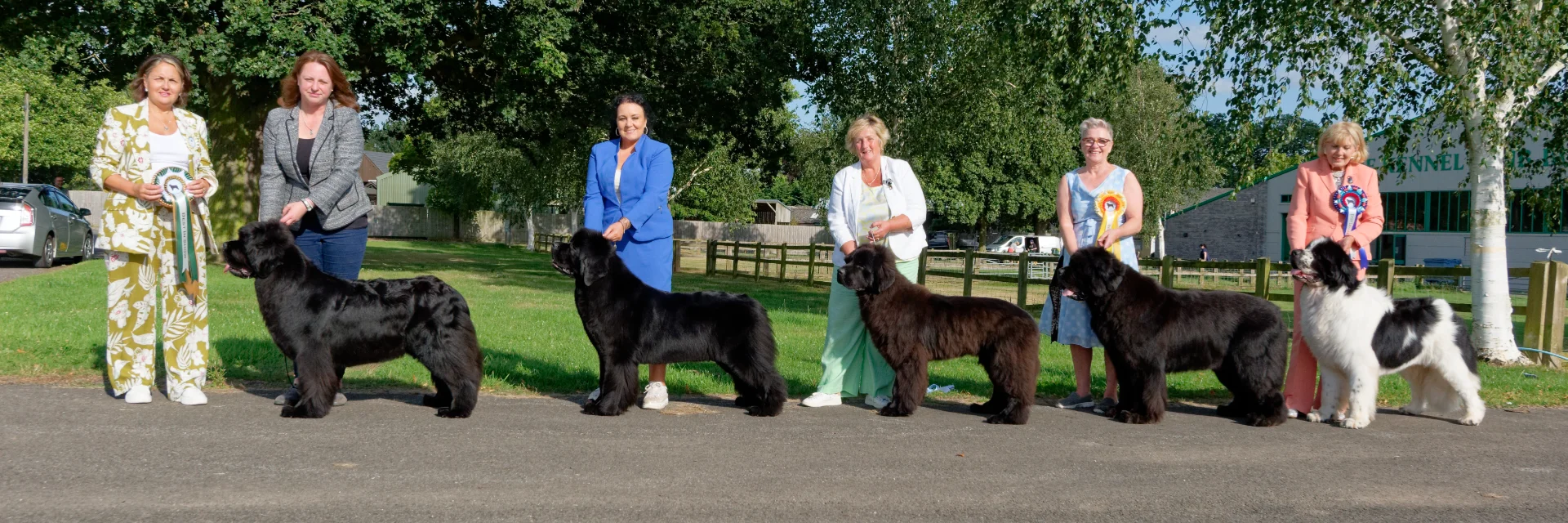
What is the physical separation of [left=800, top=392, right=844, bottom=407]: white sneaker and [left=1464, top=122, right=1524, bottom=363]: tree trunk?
24.8 ft

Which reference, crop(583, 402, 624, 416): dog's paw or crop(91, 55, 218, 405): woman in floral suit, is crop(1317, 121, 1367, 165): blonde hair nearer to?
crop(583, 402, 624, 416): dog's paw

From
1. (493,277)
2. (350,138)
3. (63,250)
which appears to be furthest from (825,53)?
(350,138)

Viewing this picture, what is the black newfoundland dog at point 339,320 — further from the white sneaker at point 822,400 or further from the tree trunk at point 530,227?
the tree trunk at point 530,227

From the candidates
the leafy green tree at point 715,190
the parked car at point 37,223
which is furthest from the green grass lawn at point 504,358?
the leafy green tree at point 715,190

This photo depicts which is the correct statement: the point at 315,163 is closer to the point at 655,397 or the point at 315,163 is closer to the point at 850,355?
the point at 655,397

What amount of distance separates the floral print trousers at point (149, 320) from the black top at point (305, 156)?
840 mm

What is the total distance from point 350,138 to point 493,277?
57.2 feet

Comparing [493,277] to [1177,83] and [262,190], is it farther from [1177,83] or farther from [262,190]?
[262,190]

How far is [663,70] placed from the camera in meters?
21.9

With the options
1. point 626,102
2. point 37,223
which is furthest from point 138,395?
point 37,223

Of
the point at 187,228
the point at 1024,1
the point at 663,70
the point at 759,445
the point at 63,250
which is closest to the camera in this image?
the point at 759,445

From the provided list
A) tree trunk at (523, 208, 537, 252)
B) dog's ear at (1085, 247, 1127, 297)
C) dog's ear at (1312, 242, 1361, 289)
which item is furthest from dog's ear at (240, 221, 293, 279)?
tree trunk at (523, 208, 537, 252)

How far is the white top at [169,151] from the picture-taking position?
587 centimetres

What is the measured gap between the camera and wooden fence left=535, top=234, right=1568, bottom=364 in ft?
34.2
